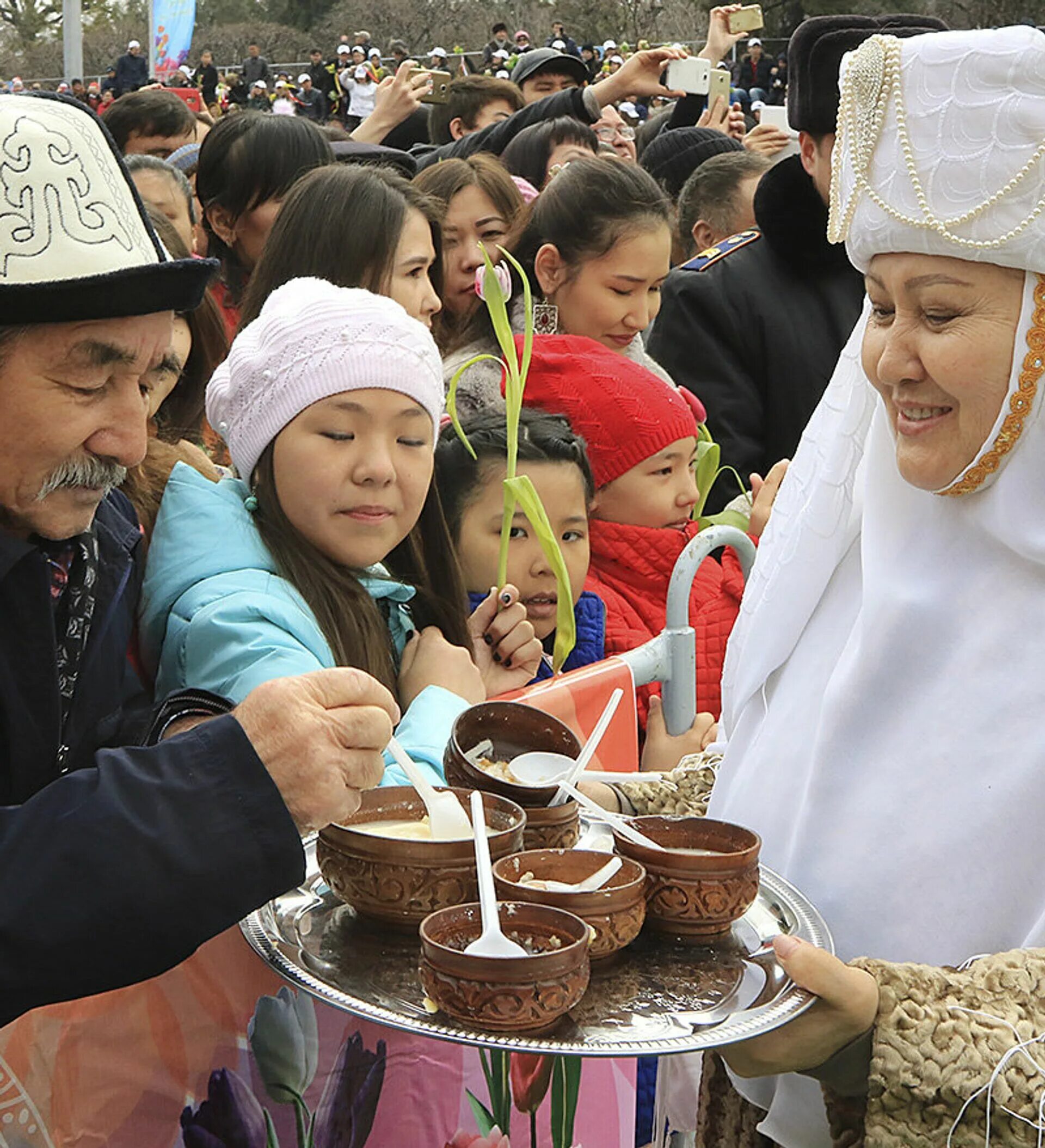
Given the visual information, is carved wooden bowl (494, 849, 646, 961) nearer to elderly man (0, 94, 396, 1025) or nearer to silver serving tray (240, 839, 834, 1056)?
silver serving tray (240, 839, 834, 1056)

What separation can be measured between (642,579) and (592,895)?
6.64ft

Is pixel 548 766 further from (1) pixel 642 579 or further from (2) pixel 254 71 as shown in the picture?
(2) pixel 254 71

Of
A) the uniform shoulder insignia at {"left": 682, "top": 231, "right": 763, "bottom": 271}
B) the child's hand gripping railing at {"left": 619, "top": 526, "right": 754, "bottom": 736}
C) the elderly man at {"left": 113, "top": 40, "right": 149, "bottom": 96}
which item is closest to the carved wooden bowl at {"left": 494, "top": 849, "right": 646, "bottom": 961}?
the child's hand gripping railing at {"left": 619, "top": 526, "right": 754, "bottom": 736}

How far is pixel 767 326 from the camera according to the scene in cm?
438

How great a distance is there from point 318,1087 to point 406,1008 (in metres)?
0.34

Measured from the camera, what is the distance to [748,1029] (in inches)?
57.3

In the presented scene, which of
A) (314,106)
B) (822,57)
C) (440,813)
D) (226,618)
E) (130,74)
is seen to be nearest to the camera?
(440,813)

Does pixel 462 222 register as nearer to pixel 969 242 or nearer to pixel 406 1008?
pixel 969 242

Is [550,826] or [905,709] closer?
[550,826]

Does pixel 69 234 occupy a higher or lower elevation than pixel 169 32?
higher

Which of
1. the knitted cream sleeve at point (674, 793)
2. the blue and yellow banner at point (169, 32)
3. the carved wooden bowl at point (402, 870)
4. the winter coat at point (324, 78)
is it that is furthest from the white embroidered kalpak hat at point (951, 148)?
the winter coat at point (324, 78)

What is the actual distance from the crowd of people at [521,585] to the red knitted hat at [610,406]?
0.01 meters

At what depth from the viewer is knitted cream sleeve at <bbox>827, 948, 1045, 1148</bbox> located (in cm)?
154

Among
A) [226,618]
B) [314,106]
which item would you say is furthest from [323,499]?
[314,106]
